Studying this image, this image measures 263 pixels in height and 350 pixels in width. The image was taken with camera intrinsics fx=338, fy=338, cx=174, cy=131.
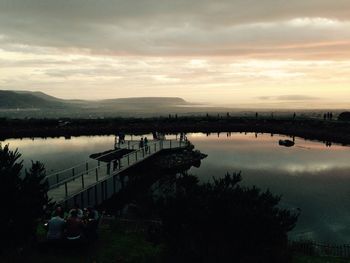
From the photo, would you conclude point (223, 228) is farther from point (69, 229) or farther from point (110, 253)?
point (69, 229)

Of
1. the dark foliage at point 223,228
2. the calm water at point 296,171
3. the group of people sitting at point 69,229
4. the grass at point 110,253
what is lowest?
the calm water at point 296,171

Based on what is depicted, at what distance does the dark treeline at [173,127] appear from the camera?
81.9 m

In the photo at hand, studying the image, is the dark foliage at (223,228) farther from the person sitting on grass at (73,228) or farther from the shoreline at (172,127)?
the shoreline at (172,127)

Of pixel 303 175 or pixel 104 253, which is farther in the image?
pixel 303 175

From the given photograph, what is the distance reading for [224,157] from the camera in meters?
49.9

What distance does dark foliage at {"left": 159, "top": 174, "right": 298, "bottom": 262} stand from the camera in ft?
33.6

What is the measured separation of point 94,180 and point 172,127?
71.2m

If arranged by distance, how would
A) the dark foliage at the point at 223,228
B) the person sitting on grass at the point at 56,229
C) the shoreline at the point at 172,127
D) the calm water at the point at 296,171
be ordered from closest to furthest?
the dark foliage at the point at 223,228 < the person sitting on grass at the point at 56,229 < the calm water at the point at 296,171 < the shoreline at the point at 172,127

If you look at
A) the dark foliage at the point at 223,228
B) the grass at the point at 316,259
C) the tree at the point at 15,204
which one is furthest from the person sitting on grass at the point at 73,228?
the grass at the point at 316,259

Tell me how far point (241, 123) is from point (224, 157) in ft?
180

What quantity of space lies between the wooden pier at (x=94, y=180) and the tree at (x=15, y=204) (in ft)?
29.8

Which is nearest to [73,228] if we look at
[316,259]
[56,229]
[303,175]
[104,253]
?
[56,229]

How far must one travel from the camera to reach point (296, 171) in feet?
128

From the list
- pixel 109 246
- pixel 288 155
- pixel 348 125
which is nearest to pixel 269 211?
pixel 109 246
